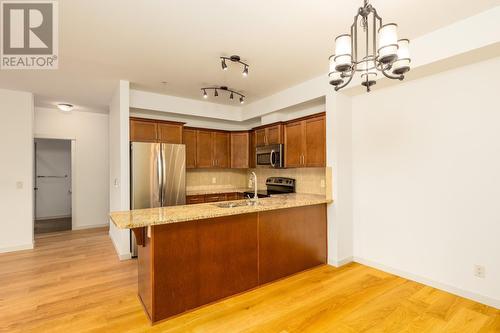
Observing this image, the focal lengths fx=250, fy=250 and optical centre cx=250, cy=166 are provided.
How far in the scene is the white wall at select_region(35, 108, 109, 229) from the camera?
5.83m

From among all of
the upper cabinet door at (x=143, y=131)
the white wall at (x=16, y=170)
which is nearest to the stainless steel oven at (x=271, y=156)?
the upper cabinet door at (x=143, y=131)

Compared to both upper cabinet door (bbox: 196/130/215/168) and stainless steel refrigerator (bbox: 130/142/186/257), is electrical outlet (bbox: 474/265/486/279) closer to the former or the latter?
stainless steel refrigerator (bbox: 130/142/186/257)

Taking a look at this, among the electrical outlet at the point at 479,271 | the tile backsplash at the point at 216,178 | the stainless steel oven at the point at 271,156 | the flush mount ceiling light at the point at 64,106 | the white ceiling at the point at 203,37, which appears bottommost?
the electrical outlet at the point at 479,271

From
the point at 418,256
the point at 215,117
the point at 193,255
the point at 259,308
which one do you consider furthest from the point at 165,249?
the point at 215,117

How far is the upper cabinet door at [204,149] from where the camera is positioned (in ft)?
17.3

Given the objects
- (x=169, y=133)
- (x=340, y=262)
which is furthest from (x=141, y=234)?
(x=340, y=262)

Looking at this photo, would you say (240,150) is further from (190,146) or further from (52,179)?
(52,179)

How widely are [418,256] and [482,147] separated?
4.80 ft

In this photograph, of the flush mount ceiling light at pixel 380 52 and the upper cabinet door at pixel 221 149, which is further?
the upper cabinet door at pixel 221 149

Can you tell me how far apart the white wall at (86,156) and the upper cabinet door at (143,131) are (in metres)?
2.77

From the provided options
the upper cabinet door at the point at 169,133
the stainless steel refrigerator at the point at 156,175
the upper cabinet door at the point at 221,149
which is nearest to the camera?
the stainless steel refrigerator at the point at 156,175

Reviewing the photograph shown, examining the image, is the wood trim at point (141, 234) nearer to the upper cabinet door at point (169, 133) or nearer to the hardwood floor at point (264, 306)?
the hardwood floor at point (264, 306)

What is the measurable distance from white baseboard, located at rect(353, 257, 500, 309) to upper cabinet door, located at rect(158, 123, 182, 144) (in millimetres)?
3683

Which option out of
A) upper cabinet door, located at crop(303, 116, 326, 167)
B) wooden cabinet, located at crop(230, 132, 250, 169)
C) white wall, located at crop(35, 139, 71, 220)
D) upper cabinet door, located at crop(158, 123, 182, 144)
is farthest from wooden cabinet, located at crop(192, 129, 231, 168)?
white wall, located at crop(35, 139, 71, 220)
